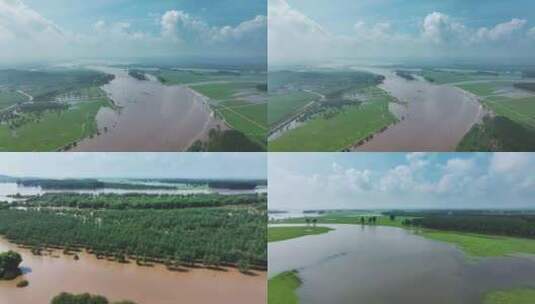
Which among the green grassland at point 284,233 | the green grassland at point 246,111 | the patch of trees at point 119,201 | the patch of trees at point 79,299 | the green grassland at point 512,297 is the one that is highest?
the green grassland at point 246,111

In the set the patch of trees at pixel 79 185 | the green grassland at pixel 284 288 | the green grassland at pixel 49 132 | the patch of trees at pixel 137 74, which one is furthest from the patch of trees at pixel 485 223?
the green grassland at pixel 49 132

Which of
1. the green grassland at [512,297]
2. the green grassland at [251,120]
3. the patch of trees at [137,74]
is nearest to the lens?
the green grassland at [512,297]

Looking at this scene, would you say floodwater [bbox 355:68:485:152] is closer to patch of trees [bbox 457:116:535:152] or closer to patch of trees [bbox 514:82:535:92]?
patch of trees [bbox 457:116:535:152]

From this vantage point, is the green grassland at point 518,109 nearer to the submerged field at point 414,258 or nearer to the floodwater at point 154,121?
the submerged field at point 414,258

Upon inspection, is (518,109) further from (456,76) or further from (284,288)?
(284,288)

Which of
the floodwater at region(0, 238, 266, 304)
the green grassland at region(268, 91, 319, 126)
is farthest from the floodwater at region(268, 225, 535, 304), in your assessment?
the green grassland at region(268, 91, 319, 126)

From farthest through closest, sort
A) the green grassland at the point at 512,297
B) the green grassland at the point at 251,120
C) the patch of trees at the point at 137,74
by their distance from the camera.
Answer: the patch of trees at the point at 137,74, the green grassland at the point at 251,120, the green grassland at the point at 512,297

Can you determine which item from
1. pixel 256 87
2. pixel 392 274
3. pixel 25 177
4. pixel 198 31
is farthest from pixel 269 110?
pixel 25 177
